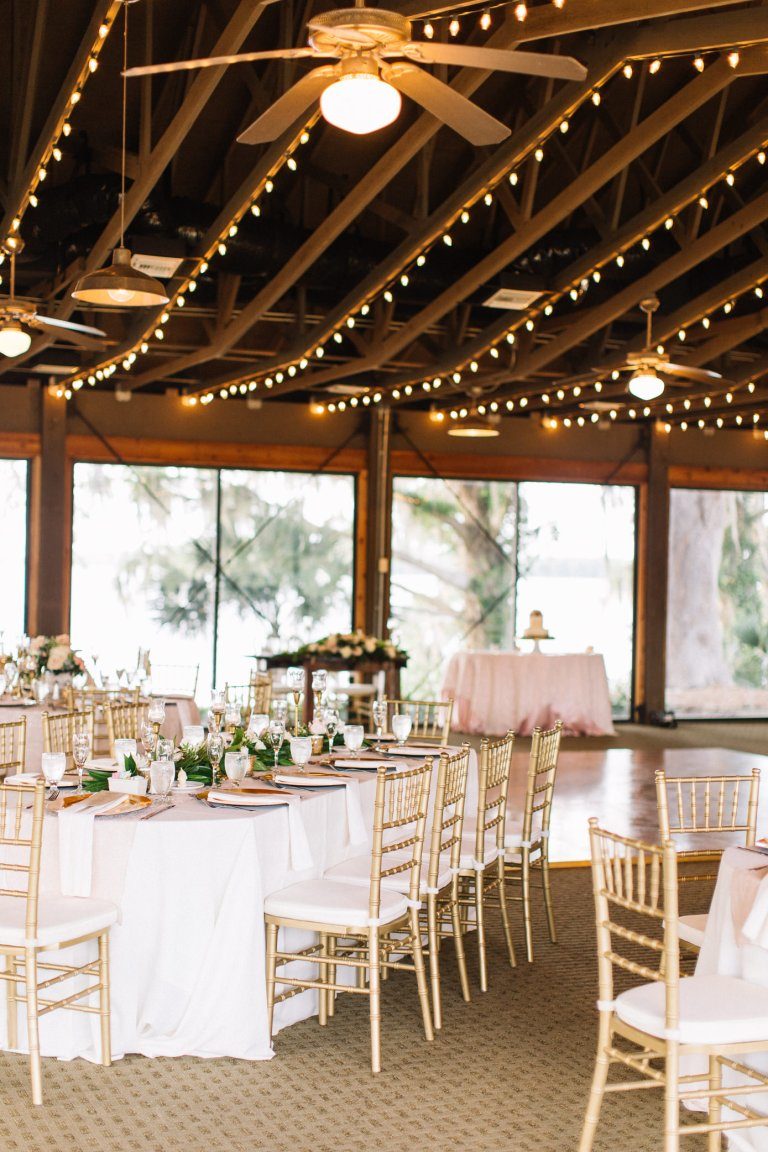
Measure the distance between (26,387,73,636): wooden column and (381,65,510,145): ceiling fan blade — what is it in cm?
987

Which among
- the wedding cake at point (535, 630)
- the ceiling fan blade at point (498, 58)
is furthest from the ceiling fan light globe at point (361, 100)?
the wedding cake at point (535, 630)

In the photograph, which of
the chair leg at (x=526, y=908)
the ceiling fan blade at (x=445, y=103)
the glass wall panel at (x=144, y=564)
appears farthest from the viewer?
the glass wall panel at (x=144, y=564)

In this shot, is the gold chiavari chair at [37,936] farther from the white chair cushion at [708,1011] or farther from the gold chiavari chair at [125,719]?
the gold chiavari chair at [125,719]

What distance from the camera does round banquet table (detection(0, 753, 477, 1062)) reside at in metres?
4.40

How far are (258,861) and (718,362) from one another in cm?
1027

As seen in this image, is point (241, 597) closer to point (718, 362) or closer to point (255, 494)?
point (255, 494)

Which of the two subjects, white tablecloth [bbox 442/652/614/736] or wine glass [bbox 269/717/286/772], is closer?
wine glass [bbox 269/717/286/772]

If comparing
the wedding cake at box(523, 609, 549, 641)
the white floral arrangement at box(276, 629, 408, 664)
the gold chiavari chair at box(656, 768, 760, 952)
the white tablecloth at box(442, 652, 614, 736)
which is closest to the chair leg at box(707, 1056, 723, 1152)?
the gold chiavari chair at box(656, 768, 760, 952)

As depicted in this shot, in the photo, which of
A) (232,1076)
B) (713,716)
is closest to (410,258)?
(232,1076)

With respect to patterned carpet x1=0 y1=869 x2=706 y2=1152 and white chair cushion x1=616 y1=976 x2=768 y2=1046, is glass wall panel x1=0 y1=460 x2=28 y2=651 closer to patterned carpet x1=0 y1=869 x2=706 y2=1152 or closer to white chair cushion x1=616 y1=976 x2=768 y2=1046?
patterned carpet x1=0 y1=869 x2=706 y2=1152

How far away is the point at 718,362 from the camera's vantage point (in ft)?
44.1

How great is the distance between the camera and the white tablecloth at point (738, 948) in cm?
359

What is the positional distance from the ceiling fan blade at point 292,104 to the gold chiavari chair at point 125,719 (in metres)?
3.01

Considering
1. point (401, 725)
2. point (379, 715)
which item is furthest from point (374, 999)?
point (379, 715)
